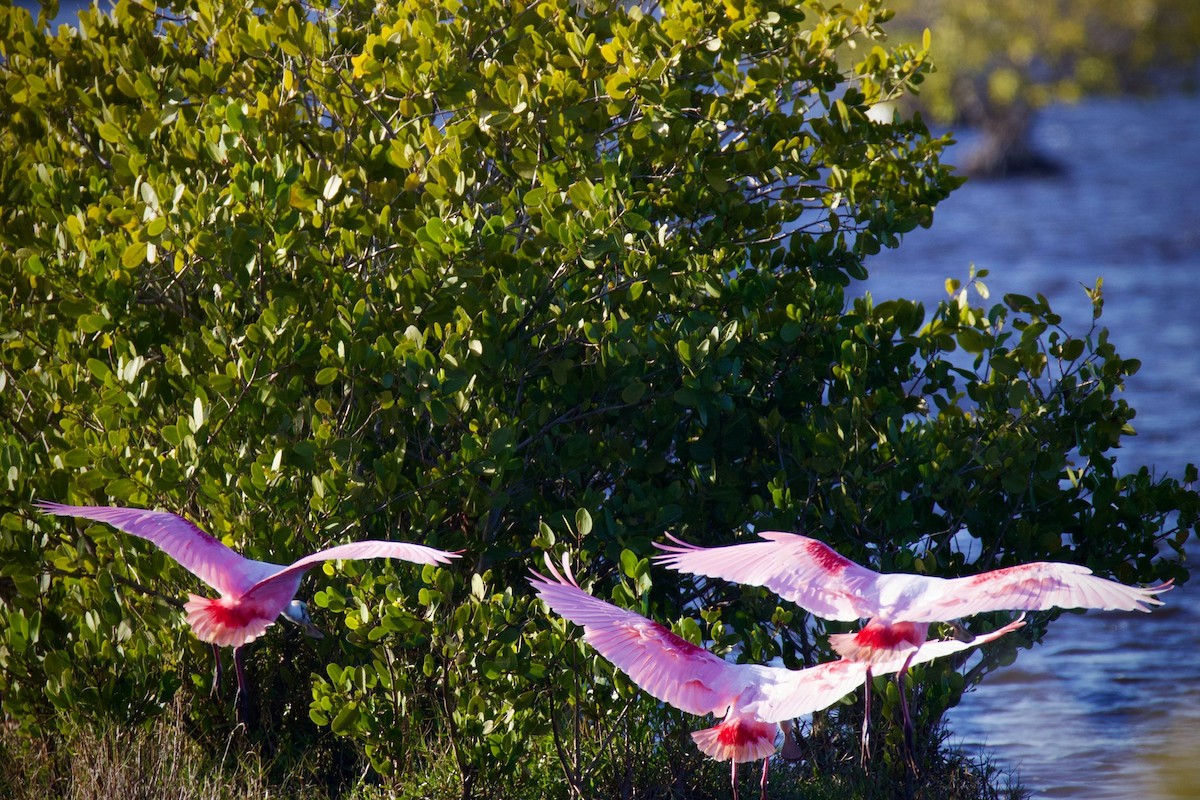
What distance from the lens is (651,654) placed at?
12.6 ft

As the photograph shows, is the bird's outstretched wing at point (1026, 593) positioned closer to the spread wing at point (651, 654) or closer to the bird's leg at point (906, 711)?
the bird's leg at point (906, 711)

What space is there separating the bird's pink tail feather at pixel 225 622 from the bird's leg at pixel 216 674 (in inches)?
8.1

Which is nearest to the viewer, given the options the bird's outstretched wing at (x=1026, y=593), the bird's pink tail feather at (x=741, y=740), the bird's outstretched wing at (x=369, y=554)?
the bird's outstretched wing at (x=1026, y=593)

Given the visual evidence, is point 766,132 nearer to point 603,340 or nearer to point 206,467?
point 603,340

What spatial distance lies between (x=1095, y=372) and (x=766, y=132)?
1369 mm

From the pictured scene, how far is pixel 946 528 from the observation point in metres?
4.81

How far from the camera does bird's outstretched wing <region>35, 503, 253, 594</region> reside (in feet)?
→ 13.0

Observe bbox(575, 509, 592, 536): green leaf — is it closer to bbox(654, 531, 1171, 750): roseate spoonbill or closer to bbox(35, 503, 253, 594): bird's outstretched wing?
bbox(654, 531, 1171, 750): roseate spoonbill

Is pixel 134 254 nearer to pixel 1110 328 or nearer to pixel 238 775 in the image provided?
pixel 238 775

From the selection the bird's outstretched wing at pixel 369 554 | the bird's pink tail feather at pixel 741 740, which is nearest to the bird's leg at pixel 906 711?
the bird's pink tail feather at pixel 741 740

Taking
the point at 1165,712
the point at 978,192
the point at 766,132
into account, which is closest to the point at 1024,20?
the point at 978,192

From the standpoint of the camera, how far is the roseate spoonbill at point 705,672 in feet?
12.5

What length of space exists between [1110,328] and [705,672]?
45.9ft

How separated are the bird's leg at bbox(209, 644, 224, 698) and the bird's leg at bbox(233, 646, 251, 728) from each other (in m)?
0.05
